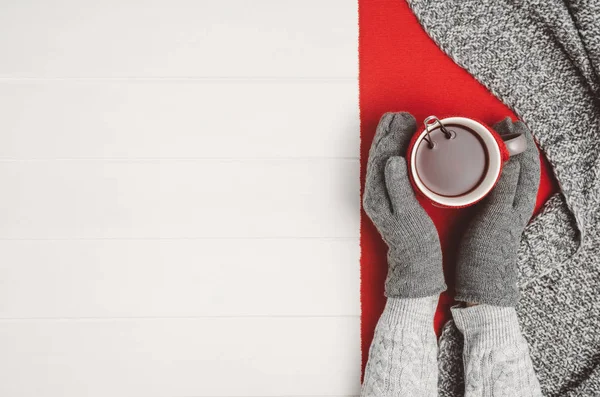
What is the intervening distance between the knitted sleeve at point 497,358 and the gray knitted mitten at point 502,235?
0.08ft

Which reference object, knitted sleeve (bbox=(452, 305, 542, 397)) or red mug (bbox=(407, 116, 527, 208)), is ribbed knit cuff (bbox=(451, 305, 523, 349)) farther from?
red mug (bbox=(407, 116, 527, 208))

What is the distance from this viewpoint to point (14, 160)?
80 centimetres

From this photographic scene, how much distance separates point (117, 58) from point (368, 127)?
0.43 meters

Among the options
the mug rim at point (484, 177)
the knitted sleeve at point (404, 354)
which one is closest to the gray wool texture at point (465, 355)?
the knitted sleeve at point (404, 354)

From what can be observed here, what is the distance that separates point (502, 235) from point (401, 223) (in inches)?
6.2

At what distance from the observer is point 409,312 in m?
0.74

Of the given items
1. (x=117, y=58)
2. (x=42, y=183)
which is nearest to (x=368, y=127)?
(x=117, y=58)

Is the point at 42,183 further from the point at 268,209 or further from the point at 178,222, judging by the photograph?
the point at 268,209

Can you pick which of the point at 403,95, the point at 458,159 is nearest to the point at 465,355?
the point at 458,159

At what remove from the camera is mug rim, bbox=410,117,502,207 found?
0.65 meters

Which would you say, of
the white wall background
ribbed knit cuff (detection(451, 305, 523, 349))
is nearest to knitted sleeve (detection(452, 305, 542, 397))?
ribbed knit cuff (detection(451, 305, 523, 349))

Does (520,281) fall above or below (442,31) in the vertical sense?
below

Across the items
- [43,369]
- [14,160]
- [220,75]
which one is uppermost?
[220,75]

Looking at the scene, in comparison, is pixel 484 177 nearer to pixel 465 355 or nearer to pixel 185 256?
pixel 465 355
